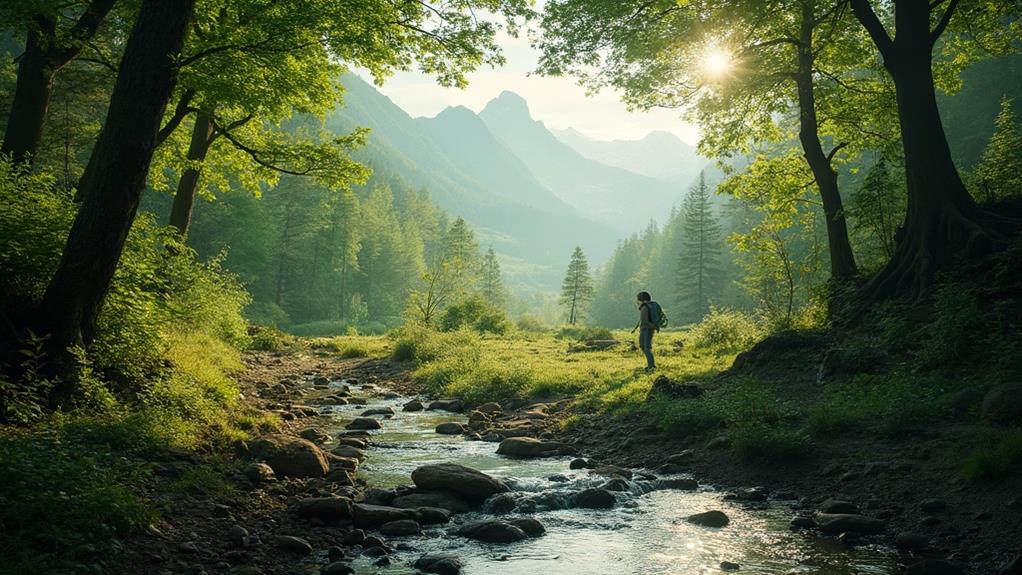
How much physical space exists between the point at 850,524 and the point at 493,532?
13.4ft

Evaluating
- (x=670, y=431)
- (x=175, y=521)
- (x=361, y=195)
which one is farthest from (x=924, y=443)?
(x=361, y=195)

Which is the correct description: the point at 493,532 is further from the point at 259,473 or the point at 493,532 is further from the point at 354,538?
the point at 259,473

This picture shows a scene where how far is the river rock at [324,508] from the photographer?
7.17 metres

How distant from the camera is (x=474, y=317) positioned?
3709 cm

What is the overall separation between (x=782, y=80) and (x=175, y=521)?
18.4 metres

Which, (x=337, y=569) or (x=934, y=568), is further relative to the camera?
(x=337, y=569)

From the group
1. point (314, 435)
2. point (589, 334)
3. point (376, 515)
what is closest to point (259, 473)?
point (376, 515)

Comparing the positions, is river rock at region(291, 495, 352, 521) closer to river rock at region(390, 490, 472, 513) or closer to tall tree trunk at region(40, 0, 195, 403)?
river rock at region(390, 490, 472, 513)

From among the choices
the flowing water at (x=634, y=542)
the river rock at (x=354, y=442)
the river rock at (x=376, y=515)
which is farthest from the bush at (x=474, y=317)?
the river rock at (x=376, y=515)

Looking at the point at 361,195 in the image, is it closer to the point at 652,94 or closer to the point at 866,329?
the point at 652,94

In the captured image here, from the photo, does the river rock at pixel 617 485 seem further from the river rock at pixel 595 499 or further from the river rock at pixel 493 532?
the river rock at pixel 493 532

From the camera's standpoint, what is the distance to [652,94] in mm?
18297

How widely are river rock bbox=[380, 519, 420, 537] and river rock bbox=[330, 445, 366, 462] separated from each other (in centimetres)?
317

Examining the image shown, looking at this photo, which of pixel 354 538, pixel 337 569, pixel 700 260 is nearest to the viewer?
pixel 337 569
